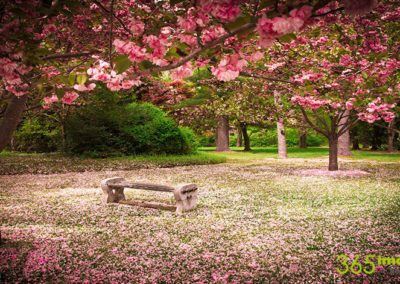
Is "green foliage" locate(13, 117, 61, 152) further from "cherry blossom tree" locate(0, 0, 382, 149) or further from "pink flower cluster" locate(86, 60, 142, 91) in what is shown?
"cherry blossom tree" locate(0, 0, 382, 149)

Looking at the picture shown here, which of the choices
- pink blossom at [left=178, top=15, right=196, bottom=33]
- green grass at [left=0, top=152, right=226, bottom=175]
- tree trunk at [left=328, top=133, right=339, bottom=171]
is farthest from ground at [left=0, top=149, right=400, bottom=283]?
green grass at [left=0, top=152, right=226, bottom=175]

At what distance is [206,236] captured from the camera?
5.68 metres

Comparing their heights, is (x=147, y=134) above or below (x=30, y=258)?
above

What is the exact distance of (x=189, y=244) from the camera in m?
5.26

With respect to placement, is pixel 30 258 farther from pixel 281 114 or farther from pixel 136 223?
pixel 281 114

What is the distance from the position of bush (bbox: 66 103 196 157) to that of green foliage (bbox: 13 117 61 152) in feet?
15.5

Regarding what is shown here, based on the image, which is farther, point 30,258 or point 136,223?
point 136,223

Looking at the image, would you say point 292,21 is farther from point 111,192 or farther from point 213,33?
point 111,192

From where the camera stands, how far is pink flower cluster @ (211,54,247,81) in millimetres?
2908

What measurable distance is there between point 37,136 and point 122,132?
9.92 metres

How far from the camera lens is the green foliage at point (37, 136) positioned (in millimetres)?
24562

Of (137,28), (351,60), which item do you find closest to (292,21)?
(137,28)

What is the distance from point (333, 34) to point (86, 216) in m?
5.96

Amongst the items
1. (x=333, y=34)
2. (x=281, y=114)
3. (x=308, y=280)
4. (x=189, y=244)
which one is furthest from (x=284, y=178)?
(x=308, y=280)
